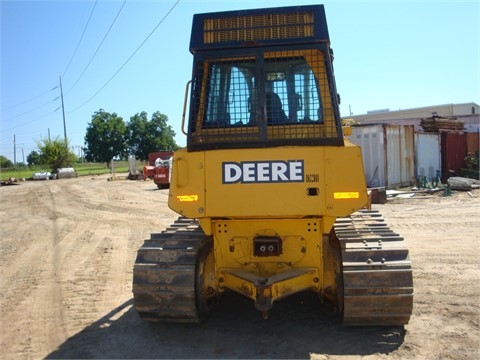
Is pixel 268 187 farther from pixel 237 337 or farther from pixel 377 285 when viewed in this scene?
pixel 237 337

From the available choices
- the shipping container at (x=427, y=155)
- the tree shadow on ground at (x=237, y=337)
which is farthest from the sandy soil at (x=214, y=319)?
the shipping container at (x=427, y=155)

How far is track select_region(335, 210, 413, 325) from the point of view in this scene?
14.9ft

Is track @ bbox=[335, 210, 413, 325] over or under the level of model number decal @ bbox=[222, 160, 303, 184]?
under

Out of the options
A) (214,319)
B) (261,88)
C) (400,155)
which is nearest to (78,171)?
(400,155)

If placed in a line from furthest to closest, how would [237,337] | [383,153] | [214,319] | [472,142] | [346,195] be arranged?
1. [472,142]
2. [383,153]
3. [214,319]
4. [237,337]
5. [346,195]

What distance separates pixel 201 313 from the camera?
506 centimetres

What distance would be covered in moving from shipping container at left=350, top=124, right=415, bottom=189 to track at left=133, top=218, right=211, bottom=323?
48.7ft

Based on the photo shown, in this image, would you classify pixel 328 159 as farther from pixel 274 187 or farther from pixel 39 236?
pixel 39 236

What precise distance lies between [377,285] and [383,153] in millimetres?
14801

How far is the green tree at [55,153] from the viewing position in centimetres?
7012

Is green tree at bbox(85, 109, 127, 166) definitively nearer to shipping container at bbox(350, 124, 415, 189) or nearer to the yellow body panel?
shipping container at bbox(350, 124, 415, 189)

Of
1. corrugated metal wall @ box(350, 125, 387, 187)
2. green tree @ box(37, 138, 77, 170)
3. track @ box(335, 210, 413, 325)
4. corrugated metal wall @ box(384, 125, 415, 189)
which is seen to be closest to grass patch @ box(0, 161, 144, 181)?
green tree @ box(37, 138, 77, 170)

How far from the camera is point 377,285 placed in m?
4.54

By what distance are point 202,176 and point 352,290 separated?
Answer: 5.68 ft
